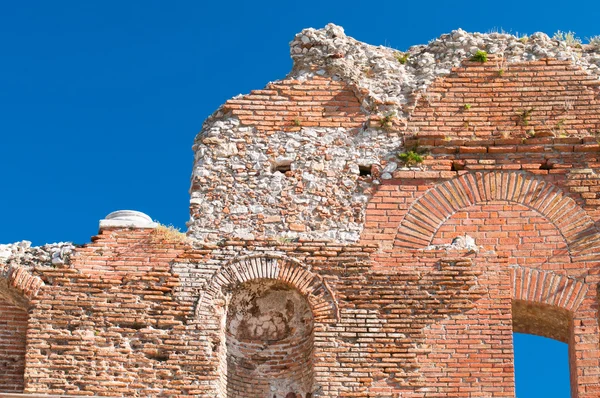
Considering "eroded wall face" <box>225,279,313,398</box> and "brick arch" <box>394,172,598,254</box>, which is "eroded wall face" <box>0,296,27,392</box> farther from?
"brick arch" <box>394,172,598,254</box>

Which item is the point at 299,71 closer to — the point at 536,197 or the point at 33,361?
the point at 536,197

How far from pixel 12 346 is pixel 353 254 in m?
4.21

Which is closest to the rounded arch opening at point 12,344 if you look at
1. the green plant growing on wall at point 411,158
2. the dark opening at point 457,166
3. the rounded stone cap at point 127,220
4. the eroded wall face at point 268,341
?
the rounded stone cap at point 127,220

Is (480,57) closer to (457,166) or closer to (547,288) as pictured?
(457,166)

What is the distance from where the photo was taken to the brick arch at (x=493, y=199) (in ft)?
59.9

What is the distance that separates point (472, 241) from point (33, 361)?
5.33m

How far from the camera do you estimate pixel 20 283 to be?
17984 mm

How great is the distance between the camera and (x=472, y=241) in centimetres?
1819

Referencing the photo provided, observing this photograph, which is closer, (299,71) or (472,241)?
(472,241)

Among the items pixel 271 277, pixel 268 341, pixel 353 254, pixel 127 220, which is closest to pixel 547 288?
pixel 353 254

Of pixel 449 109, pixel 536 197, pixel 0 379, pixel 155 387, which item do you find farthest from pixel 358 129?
pixel 0 379

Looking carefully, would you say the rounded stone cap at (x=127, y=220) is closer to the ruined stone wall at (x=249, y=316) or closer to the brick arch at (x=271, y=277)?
the ruined stone wall at (x=249, y=316)

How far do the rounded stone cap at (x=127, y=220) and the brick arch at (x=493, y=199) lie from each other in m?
3.05

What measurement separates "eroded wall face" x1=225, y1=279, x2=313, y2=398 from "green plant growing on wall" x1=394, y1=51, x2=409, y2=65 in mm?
3524
